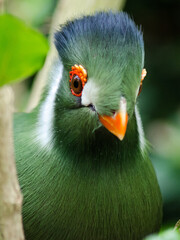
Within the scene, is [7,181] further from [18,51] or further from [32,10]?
[32,10]

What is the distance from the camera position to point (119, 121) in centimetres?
206

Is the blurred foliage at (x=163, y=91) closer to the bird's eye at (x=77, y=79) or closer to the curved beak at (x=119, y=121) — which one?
the bird's eye at (x=77, y=79)

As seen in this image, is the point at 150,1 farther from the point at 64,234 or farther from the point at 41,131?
the point at 64,234

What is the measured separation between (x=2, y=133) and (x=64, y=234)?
1309 millimetres

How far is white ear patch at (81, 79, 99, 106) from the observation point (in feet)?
7.13

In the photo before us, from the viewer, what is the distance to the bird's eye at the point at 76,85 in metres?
2.32

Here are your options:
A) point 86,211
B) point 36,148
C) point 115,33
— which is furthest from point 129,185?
point 115,33

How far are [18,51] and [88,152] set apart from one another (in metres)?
1.36

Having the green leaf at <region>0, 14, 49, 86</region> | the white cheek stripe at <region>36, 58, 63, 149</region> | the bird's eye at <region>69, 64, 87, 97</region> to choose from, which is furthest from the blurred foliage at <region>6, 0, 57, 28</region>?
the green leaf at <region>0, 14, 49, 86</region>

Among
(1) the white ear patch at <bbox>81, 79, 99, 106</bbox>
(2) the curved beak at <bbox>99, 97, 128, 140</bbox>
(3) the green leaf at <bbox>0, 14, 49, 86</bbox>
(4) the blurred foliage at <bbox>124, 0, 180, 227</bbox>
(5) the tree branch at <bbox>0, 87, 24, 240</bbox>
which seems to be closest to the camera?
(3) the green leaf at <bbox>0, 14, 49, 86</bbox>

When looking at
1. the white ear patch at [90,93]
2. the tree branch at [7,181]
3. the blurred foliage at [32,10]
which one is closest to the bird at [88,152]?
the white ear patch at [90,93]

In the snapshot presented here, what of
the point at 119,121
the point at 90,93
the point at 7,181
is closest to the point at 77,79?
the point at 90,93

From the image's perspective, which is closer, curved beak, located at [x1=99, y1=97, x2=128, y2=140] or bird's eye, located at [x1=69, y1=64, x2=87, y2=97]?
curved beak, located at [x1=99, y1=97, x2=128, y2=140]

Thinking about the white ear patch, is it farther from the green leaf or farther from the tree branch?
the green leaf
